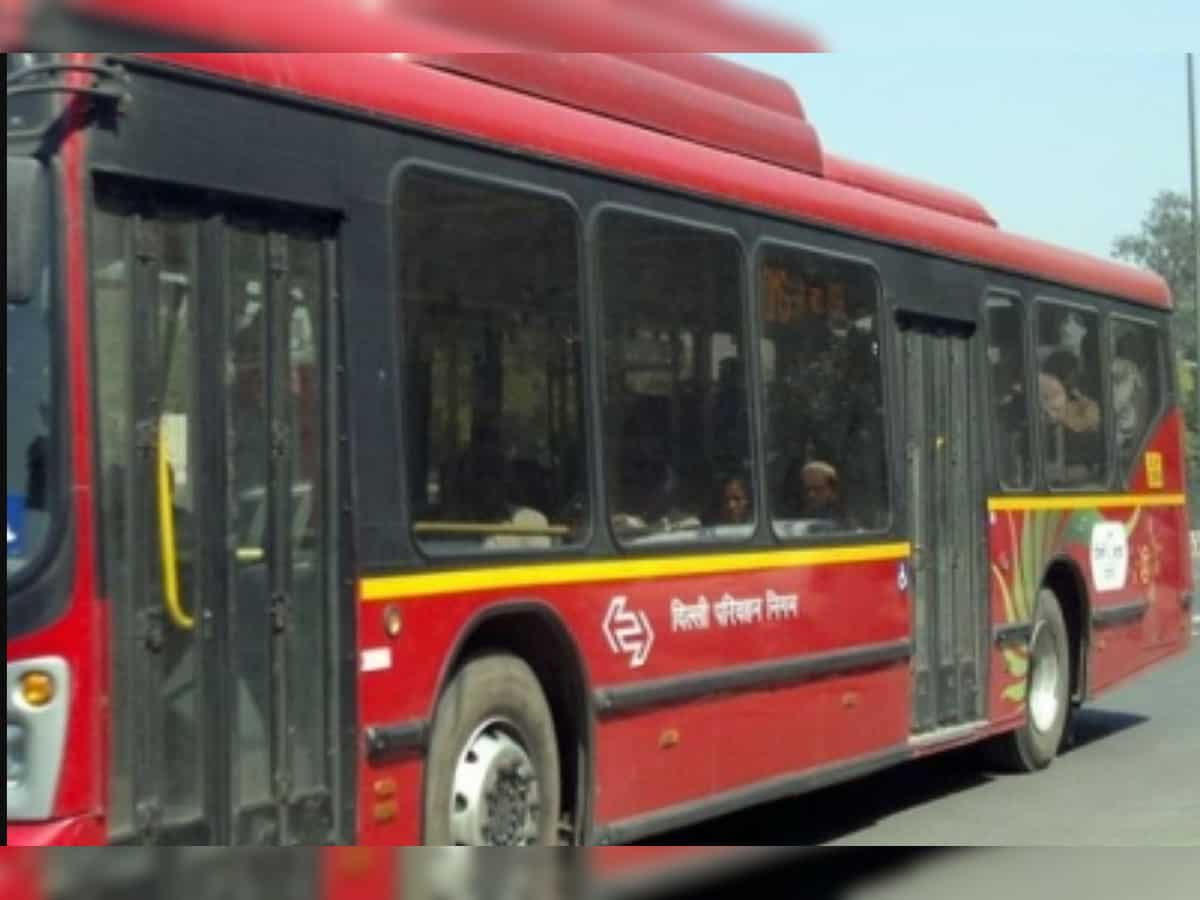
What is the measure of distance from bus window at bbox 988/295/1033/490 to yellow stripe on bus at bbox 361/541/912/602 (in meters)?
1.69

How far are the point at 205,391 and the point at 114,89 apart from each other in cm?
84

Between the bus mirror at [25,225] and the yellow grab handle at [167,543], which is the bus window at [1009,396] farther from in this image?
the bus mirror at [25,225]

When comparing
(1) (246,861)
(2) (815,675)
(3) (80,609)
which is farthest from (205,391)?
(2) (815,675)

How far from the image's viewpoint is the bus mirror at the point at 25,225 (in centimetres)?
588

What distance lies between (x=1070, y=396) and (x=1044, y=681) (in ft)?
5.07

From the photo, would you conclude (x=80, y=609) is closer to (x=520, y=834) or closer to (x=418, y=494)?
(x=418, y=494)

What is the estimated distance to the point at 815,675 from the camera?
950cm

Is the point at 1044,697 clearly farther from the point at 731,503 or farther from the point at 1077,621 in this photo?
the point at 731,503

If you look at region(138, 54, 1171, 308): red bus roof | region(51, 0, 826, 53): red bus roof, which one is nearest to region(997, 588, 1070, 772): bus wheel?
region(138, 54, 1171, 308): red bus roof

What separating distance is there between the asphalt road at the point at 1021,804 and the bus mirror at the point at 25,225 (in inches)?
134

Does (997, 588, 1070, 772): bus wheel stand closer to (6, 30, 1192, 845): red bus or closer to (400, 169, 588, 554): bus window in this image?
(6, 30, 1192, 845): red bus

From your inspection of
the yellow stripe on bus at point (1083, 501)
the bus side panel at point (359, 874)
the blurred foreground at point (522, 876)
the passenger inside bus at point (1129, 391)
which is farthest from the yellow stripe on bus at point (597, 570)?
the passenger inside bus at point (1129, 391)

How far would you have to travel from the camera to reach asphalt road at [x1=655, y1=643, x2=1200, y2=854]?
9.71 m

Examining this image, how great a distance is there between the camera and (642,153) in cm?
855
